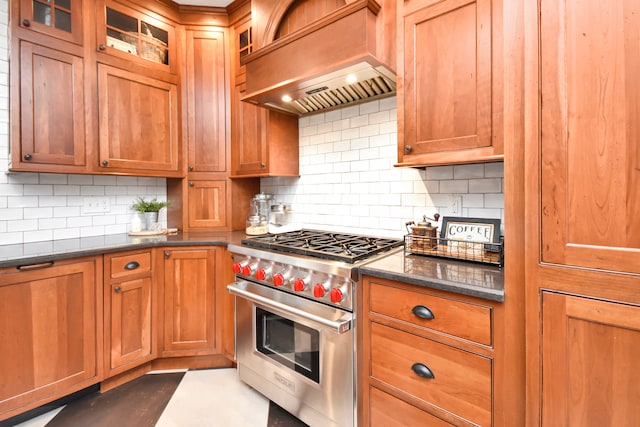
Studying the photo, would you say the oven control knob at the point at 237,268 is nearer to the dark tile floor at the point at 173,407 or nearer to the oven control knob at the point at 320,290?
the oven control knob at the point at 320,290

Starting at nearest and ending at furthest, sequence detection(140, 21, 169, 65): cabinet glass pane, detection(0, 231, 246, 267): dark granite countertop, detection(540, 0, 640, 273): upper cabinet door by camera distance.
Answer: detection(540, 0, 640, 273): upper cabinet door < detection(0, 231, 246, 267): dark granite countertop < detection(140, 21, 169, 65): cabinet glass pane

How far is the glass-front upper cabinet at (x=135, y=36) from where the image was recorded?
7.14 feet

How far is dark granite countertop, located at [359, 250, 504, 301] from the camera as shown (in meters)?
1.10

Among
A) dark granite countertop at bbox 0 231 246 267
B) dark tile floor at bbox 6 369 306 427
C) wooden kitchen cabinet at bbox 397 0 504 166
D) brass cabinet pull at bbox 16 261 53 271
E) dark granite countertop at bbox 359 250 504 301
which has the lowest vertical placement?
dark tile floor at bbox 6 369 306 427

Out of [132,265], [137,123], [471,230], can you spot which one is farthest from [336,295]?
[137,123]

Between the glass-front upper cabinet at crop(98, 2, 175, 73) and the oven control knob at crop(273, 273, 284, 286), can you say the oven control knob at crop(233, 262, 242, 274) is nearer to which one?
the oven control knob at crop(273, 273, 284, 286)

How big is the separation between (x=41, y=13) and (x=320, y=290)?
2.44 metres

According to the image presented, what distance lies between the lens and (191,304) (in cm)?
224

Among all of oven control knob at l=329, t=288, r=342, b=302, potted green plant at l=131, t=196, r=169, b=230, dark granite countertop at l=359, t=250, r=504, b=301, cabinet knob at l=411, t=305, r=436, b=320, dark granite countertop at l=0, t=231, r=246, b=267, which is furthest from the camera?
potted green plant at l=131, t=196, r=169, b=230

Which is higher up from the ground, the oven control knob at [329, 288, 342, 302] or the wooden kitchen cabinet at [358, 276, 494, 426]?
the oven control knob at [329, 288, 342, 302]

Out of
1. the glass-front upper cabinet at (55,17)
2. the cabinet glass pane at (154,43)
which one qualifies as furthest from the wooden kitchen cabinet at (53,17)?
the cabinet glass pane at (154,43)

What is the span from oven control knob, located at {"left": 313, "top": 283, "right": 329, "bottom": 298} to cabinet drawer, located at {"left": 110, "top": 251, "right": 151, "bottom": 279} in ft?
4.42

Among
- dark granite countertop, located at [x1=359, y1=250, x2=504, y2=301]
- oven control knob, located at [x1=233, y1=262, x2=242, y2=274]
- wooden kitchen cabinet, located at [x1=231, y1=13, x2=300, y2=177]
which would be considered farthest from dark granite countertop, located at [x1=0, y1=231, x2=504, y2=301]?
wooden kitchen cabinet, located at [x1=231, y1=13, x2=300, y2=177]

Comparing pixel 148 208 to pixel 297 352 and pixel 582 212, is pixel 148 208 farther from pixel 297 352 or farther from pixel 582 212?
pixel 582 212
